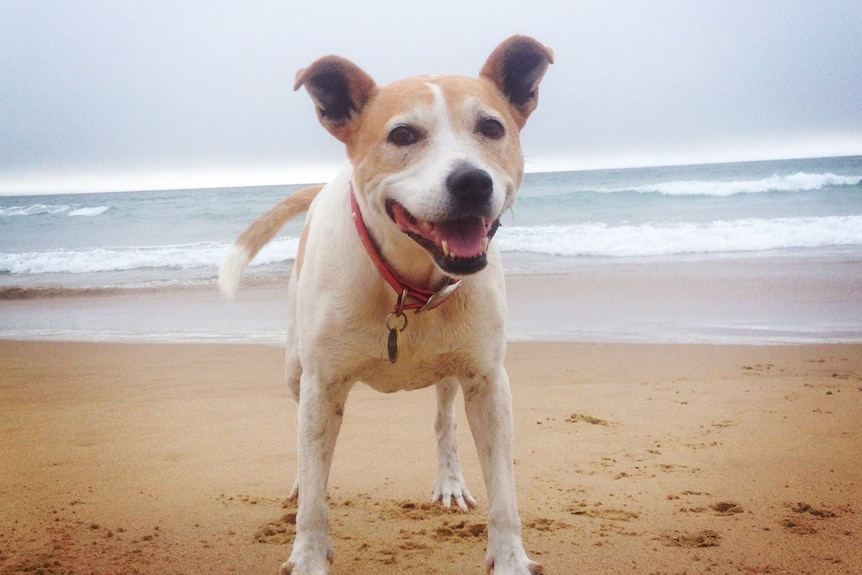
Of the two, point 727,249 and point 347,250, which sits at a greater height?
point 347,250

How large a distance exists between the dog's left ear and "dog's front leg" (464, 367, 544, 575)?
3.55ft

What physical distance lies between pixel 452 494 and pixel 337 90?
2.03m

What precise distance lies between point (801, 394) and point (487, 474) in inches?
132

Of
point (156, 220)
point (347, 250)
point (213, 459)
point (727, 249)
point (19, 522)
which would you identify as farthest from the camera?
point (156, 220)

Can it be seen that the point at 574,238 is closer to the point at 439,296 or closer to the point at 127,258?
the point at 127,258

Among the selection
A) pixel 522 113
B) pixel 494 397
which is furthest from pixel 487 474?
pixel 522 113

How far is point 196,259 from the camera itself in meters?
18.1

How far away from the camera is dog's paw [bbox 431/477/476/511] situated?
3.98 metres

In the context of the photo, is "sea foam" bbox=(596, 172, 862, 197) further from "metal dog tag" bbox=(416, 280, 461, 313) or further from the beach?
"metal dog tag" bbox=(416, 280, 461, 313)

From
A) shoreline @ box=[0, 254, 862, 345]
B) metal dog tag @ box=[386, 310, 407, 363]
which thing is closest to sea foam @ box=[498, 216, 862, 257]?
shoreline @ box=[0, 254, 862, 345]

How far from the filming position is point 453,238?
9.01 feet

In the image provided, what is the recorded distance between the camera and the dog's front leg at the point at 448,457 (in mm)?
4008

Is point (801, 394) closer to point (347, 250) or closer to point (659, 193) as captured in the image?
point (347, 250)

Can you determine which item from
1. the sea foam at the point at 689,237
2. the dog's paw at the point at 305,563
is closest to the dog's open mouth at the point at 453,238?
the dog's paw at the point at 305,563
